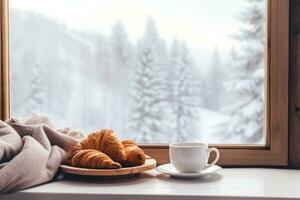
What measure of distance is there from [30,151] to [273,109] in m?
0.68

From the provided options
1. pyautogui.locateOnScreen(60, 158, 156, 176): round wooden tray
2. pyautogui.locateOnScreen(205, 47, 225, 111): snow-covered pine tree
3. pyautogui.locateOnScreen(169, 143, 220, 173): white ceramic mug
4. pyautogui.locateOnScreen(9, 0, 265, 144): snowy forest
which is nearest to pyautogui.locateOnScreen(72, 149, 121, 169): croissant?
pyautogui.locateOnScreen(60, 158, 156, 176): round wooden tray

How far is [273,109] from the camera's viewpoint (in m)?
1.23

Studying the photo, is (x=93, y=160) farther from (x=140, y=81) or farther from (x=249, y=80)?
(x=249, y=80)

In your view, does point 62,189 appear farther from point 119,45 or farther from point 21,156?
point 119,45

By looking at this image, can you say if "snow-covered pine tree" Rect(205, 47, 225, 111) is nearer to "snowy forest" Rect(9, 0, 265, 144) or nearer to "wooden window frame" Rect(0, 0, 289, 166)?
"snowy forest" Rect(9, 0, 265, 144)

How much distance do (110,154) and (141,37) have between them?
1.30ft

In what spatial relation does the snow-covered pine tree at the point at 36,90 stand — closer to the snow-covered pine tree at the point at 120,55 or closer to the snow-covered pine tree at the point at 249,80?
the snow-covered pine tree at the point at 120,55

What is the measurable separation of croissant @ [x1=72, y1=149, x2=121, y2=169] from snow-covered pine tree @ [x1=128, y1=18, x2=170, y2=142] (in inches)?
10.3

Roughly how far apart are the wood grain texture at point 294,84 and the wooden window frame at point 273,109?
0.02 meters

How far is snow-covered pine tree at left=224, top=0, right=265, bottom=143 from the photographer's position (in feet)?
4.17

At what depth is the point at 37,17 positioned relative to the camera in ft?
4.39

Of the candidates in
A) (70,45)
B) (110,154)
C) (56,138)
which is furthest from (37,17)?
(110,154)

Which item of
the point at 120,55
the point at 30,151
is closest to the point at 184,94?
the point at 120,55

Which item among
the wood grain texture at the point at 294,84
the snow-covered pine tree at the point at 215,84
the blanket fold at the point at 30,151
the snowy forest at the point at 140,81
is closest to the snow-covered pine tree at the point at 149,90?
the snowy forest at the point at 140,81
